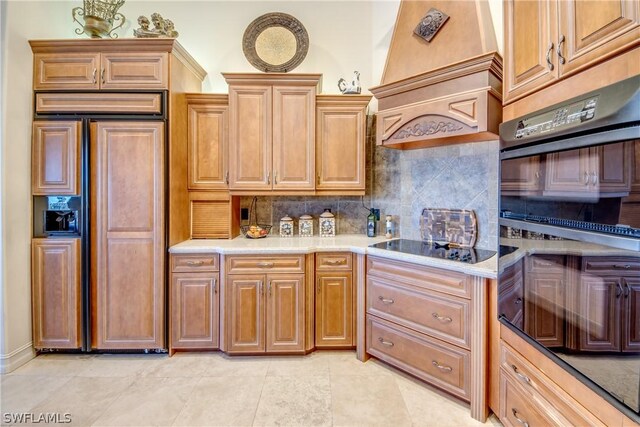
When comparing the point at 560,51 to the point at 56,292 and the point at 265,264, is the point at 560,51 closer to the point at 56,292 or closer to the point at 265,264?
the point at 265,264

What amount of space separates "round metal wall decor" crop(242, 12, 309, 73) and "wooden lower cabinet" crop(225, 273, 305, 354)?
2.12 m

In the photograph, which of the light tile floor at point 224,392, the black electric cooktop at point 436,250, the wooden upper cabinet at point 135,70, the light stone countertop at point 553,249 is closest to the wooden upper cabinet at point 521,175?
the light stone countertop at point 553,249

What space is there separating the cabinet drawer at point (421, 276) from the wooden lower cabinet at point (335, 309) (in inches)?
11.2

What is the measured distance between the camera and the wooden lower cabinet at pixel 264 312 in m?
2.33

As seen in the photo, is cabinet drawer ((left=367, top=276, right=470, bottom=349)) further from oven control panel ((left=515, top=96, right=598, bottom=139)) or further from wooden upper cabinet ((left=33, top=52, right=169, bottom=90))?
wooden upper cabinet ((left=33, top=52, right=169, bottom=90))

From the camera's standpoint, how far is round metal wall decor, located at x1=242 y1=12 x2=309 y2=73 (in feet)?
9.60

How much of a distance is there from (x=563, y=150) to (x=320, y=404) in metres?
1.90

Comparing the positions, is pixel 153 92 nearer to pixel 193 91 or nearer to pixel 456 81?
pixel 193 91

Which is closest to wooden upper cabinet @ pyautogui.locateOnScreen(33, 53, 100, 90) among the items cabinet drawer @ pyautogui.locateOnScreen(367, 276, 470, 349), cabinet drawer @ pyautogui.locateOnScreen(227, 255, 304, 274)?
cabinet drawer @ pyautogui.locateOnScreen(227, 255, 304, 274)

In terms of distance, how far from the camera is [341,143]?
2654mm

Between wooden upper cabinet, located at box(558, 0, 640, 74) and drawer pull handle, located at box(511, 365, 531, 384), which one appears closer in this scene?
wooden upper cabinet, located at box(558, 0, 640, 74)

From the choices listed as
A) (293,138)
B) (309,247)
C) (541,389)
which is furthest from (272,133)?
(541,389)

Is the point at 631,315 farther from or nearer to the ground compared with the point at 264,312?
farther from the ground

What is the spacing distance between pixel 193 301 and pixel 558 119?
8.47 ft
